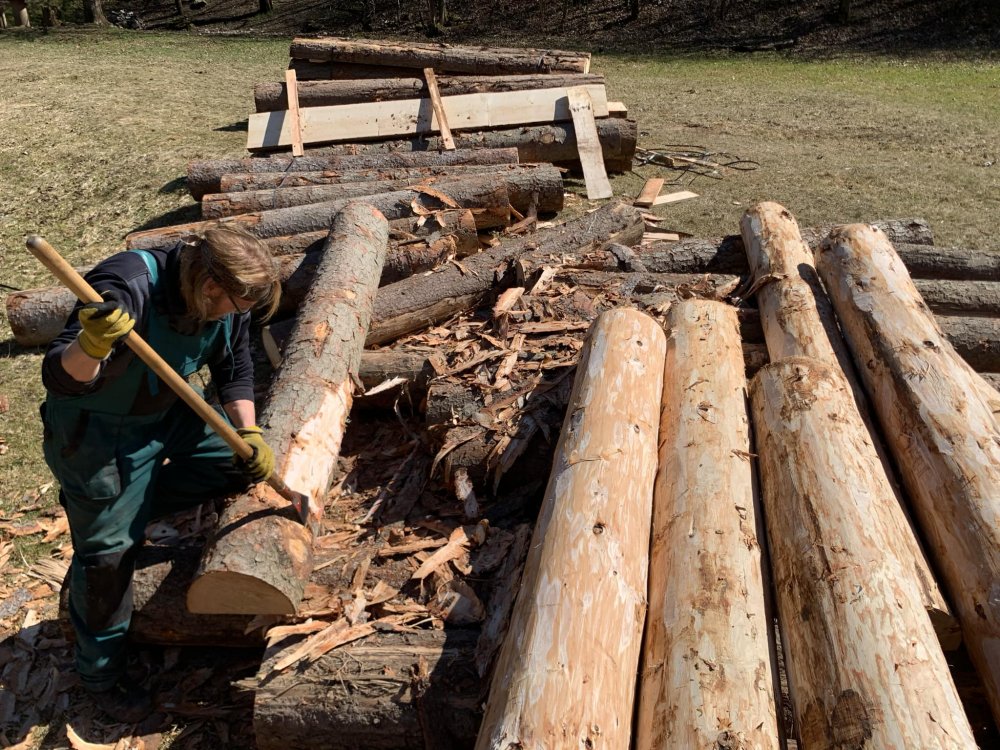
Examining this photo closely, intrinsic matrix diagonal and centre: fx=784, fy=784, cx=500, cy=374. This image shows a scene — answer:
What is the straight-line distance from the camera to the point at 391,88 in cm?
1059

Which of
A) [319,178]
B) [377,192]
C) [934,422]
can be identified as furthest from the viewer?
[319,178]

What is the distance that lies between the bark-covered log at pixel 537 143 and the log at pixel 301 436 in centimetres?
343

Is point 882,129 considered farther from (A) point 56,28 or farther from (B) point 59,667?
(A) point 56,28

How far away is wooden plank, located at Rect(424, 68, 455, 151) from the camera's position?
9711 millimetres

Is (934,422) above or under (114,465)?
under

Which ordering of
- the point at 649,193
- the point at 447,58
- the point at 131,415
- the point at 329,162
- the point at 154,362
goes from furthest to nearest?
the point at 447,58, the point at 649,193, the point at 329,162, the point at 131,415, the point at 154,362

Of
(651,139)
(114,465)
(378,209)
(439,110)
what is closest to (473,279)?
(378,209)

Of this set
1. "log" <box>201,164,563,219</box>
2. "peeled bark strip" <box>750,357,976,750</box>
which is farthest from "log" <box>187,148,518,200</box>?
"peeled bark strip" <box>750,357,976,750</box>

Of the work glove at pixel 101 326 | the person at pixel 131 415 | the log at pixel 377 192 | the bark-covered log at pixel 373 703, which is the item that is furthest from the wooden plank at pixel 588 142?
the work glove at pixel 101 326

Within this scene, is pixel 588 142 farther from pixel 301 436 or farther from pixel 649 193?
pixel 301 436

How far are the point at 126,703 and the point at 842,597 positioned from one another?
3.47m

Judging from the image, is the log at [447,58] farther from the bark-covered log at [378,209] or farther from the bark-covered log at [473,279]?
the bark-covered log at [473,279]

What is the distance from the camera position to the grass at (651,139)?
885 cm

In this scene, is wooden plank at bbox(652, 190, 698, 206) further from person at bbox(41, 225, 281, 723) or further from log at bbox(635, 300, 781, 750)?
person at bbox(41, 225, 281, 723)
